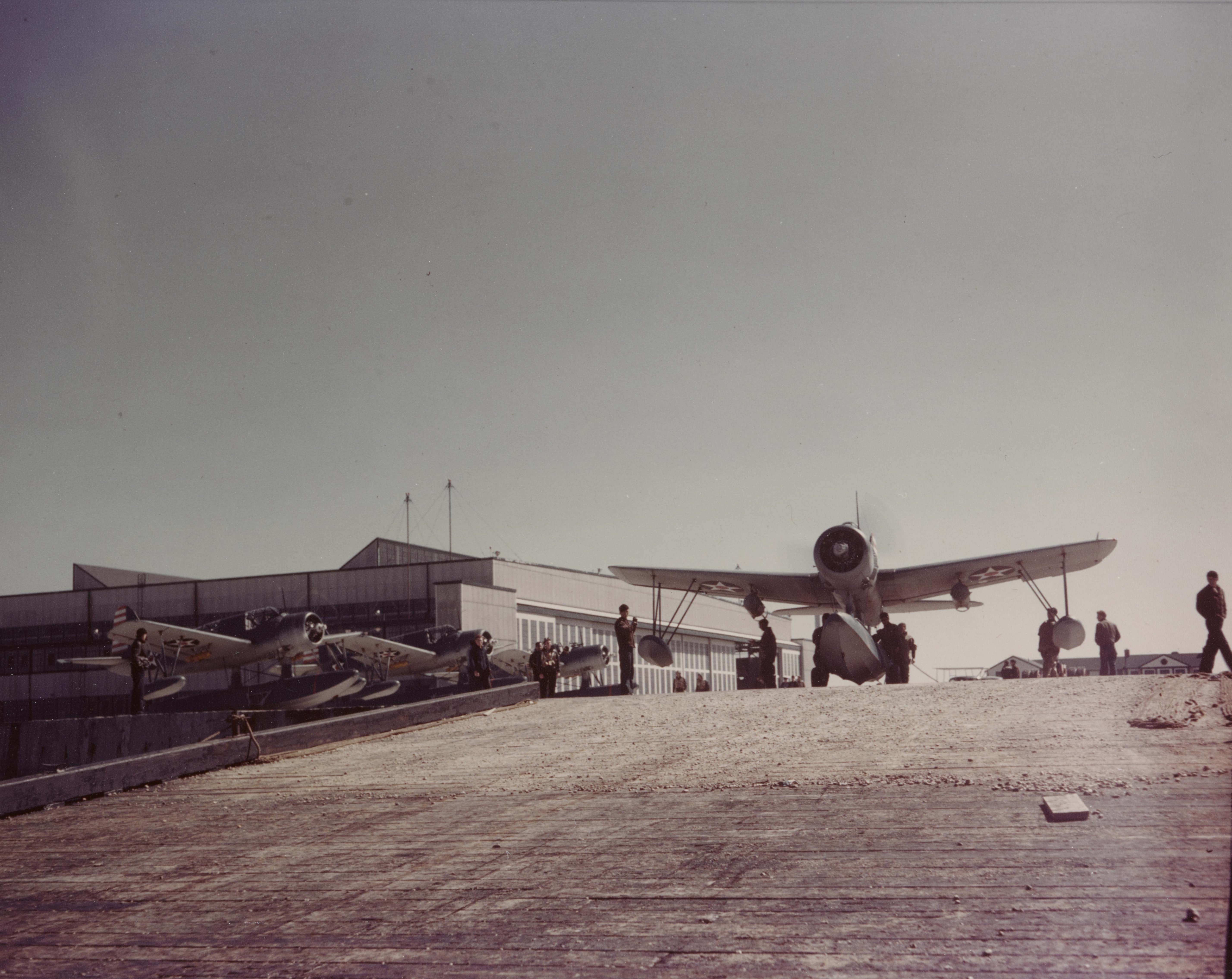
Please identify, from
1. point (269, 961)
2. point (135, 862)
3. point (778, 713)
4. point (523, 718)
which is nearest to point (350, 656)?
point (523, 718)

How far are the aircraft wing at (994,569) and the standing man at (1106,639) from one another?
169 inches

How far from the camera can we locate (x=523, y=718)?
13406 millimetres

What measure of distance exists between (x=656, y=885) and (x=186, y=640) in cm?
2945

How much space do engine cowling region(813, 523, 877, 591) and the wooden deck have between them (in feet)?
47.0

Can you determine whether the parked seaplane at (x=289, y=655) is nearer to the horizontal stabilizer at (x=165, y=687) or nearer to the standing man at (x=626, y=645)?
the horizontal stabilizer at (x=165, y=687)

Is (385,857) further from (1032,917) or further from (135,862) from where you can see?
(1032,917)

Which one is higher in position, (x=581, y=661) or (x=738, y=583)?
(x=738, y=583)

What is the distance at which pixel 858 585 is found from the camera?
22.8 metres

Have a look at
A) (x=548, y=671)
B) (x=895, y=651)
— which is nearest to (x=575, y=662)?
(x=548, y=671)

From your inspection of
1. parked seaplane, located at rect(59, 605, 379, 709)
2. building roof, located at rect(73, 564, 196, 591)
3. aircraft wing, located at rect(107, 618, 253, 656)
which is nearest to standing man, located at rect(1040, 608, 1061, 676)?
parked seaplane, located at rect(59, 605, 379, 709)

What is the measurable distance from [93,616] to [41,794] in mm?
49048

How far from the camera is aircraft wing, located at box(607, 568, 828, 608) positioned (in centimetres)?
2900

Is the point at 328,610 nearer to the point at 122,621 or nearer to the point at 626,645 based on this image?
the point at 122,621

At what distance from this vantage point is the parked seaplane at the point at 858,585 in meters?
20.1
